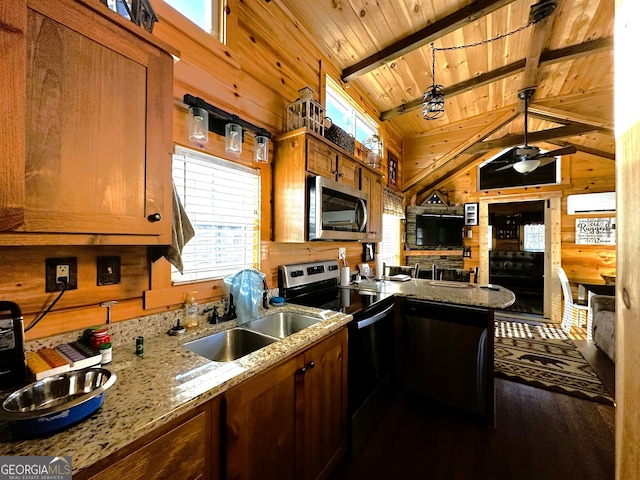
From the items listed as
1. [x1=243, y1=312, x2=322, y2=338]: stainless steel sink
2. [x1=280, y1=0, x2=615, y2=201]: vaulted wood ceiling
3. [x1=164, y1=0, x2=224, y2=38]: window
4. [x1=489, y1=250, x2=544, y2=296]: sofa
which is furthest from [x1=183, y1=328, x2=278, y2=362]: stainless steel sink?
[x1=489, y1=250, x2=544, y2=296]: sofa

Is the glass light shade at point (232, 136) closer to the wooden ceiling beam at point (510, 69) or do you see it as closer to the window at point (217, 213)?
the window at point (217, 213)

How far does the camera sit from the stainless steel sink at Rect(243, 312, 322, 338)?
161 cm

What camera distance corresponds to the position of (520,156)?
343 centimetres

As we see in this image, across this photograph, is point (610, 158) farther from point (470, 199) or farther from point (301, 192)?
point (301, 192)

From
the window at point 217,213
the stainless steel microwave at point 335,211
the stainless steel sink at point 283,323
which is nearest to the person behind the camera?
the window at point 217,213

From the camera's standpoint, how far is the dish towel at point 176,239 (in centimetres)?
121

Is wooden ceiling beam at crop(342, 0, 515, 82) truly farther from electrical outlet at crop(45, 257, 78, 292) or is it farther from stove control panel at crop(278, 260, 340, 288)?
electrical outlet at crop(45, 257, 78, 292)

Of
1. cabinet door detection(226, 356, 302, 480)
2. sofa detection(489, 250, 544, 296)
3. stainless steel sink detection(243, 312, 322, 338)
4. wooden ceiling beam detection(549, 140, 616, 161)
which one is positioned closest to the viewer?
cabinet door detection(226, 356, 302, 480)

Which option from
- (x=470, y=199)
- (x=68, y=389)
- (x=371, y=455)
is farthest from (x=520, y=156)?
(x=68, y=389)

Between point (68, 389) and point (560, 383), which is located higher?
point (68, 389)

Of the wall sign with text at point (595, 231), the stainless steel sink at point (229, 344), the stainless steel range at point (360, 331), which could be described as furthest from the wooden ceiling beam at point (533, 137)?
the stainless steel sink at point (229, 344)

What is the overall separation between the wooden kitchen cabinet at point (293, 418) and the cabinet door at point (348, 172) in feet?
4.28

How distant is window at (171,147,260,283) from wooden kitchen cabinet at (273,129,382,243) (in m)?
0.17

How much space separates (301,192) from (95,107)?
1.17 metres
